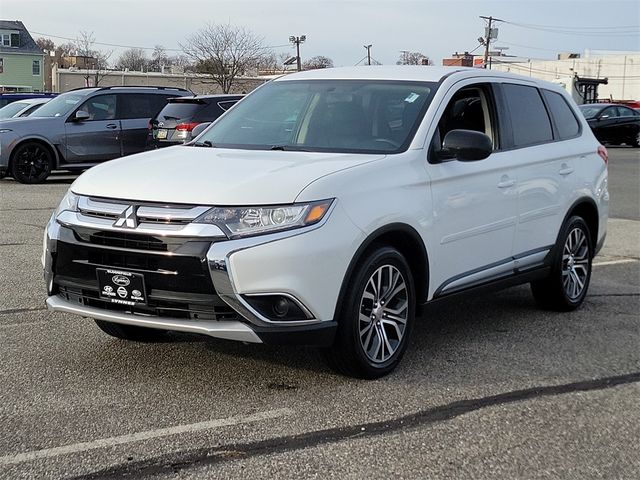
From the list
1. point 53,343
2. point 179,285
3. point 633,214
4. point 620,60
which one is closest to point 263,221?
point 179,285

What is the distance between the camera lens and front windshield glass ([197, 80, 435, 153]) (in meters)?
5.33

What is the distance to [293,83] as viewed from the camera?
620 centimetres

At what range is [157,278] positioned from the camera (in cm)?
432

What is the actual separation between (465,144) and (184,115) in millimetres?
10101

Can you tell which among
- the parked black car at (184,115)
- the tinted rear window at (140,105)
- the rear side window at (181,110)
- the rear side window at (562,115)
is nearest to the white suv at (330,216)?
the rear side window at (562,115)

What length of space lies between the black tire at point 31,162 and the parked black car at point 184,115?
2439mm

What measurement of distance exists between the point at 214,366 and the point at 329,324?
3.05 feet

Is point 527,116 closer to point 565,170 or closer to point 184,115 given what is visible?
point 565,170

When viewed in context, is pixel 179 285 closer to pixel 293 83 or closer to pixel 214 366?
pixel 214 366

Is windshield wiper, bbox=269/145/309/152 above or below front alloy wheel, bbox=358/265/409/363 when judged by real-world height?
above

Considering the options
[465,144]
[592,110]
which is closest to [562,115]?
[465,144]

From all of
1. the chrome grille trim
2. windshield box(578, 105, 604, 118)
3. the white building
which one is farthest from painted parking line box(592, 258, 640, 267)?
the white building

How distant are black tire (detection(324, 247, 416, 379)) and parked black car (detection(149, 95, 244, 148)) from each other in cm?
1002

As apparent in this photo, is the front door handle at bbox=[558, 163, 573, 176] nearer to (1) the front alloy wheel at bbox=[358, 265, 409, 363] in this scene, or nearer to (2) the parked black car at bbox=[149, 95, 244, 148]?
(1) the front alloy wheel at bbox=[358, 265, 409, 363]
